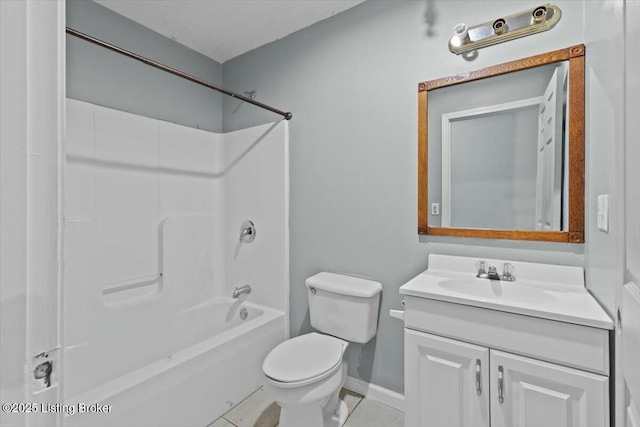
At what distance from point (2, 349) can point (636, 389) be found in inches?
39.2

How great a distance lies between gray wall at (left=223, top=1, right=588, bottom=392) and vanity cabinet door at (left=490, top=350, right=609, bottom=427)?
52cm

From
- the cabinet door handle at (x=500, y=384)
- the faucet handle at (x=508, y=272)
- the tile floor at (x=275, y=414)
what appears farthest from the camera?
the tile floor at (x=275, y=414)

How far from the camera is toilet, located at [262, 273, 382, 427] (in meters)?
1.36

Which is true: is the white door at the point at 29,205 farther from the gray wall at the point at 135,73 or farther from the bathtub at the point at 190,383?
the gray wall at the point at 135,73

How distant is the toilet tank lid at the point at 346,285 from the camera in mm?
1677

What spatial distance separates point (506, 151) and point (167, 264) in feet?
7.36

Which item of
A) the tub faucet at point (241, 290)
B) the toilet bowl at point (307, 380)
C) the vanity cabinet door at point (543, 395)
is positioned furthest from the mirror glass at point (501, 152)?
the tub faucet at point (241, 290)

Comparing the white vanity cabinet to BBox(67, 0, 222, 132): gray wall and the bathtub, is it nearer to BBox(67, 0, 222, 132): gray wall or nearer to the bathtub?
the bathtub

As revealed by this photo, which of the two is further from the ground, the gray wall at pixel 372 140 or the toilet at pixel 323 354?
the gray wall at pixel 372 140

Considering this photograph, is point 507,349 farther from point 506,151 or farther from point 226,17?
point 226,17

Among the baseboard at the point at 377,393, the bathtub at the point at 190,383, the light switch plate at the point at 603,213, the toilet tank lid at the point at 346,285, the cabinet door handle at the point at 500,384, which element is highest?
the light switch plate at the point at 603,213

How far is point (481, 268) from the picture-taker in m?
1.46

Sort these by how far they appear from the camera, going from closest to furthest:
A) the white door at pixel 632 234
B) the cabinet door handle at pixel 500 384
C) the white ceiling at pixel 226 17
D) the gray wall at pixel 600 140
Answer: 1. the white door at pixel 632 234
2. the gray wall at pixel 600 140
3. the cabinet door handle at pixel 500 384
4. the white ceiling at pixel 226 17

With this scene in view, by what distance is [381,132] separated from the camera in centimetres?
177
